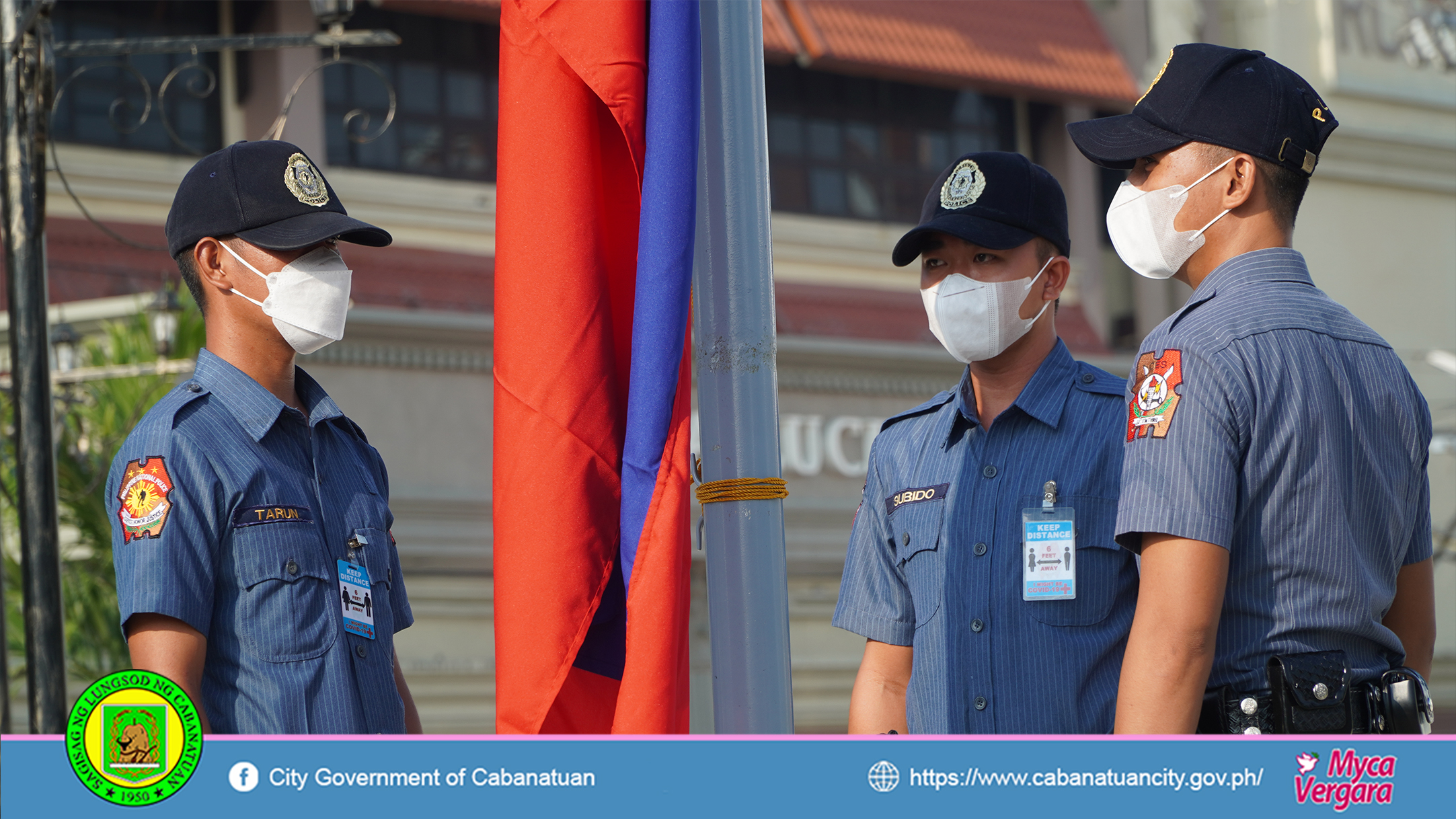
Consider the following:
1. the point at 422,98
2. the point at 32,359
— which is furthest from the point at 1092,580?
the point at 422,98

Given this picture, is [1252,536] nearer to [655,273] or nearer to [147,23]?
[655,273]

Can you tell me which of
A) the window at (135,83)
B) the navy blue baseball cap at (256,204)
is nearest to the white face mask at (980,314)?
the navy blue baseball cap at (256,204)

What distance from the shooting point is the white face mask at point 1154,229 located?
9.09 ft

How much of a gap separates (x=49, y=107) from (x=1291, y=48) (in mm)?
12106

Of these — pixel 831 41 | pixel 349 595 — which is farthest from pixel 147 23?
pixel 349 595

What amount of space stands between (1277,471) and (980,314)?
887 mm

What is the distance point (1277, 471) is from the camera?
248 centimetres

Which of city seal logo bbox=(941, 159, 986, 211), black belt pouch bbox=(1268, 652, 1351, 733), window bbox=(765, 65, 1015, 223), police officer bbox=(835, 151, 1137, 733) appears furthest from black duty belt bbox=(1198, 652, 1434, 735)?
window bbox=(765, 65, 1015, 223)

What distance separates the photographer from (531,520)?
2852 millimetres

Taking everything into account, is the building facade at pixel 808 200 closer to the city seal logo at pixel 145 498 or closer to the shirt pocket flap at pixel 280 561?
the shirt pocket flap at pixel 280 561

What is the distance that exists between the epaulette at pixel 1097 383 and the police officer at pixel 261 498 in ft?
4.49

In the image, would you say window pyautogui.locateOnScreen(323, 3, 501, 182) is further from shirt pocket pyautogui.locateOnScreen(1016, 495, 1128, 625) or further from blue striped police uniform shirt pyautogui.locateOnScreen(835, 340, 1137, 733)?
shirt pocket pyautogui.locateOnScreen(1016, 495, 1128, 625)
